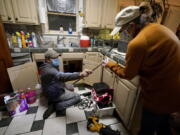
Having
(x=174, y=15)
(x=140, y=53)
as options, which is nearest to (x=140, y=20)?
(x=140, y=53)

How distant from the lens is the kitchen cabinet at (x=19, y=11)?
1.83 m

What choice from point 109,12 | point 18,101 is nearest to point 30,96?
point 18,101

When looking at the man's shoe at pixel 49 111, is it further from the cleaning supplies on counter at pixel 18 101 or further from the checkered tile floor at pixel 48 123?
the cleaning supplies on counter at pixel 18 101

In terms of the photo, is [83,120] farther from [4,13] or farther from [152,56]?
[4,13]

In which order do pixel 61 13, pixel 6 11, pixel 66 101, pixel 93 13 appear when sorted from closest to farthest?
pixel 66 101, pixel 6 11, pixel 93 13, pixel 61 13

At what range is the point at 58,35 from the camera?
246cm

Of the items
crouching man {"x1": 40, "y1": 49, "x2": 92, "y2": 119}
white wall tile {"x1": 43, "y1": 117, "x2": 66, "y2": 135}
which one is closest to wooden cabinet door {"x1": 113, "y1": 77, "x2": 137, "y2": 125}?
crouching man {"x1": 40, "y1": 49, "x2": 92, "y2": 119}

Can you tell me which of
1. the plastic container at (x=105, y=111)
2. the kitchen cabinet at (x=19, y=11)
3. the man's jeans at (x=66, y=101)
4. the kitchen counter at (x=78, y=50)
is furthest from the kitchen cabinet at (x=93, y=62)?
the kitchen cabinet at (x=19, y=11)

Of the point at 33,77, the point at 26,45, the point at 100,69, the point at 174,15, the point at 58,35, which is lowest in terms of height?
the point at 33,77

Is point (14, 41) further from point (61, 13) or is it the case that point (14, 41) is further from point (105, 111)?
point (105, 111)

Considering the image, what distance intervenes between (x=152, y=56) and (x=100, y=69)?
144cm

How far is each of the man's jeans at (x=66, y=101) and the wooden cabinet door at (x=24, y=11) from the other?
1615 mm

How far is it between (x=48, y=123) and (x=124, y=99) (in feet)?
3.74

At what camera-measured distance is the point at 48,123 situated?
1.50 meters
